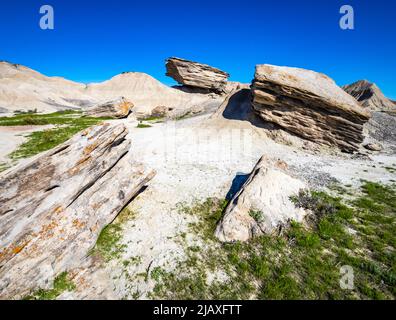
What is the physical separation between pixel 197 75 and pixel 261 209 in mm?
64522

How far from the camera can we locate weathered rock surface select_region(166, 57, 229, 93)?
69.5 meters

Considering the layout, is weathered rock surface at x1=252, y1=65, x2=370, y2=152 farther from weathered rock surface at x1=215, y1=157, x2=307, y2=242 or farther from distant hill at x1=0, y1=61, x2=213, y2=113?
distant hill at x1=0, y1=61, x2=213, y2=113

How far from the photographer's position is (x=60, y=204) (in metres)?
10.9

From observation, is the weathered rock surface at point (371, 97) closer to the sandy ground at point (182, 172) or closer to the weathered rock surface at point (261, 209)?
the sandy ground at point (182, 172)

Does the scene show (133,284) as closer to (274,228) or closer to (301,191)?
(274,228)

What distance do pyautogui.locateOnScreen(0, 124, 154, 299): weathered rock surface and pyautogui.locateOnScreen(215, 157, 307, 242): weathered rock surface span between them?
5.59m

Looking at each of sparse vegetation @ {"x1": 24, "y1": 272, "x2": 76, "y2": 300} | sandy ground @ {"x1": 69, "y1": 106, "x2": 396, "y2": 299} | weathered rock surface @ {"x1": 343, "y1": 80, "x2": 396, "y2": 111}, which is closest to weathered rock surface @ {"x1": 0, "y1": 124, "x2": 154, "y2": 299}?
sparse vegetation @ {"x1": 24, "y1": 272, "x2": 76, "y2": 300}

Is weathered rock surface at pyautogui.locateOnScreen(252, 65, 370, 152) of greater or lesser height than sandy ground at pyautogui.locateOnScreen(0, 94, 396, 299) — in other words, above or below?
above

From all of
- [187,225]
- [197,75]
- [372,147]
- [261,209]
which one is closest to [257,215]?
[261,209]

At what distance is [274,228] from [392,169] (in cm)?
1726

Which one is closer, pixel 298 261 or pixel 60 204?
pixel 298 261

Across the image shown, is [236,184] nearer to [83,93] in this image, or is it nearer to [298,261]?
[298,261]

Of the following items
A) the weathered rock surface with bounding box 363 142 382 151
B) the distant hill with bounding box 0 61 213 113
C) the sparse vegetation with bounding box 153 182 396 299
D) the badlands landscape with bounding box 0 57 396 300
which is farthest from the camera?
the distant hill with bounding box 0 61 213 113

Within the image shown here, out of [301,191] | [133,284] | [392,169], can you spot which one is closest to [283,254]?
[301,191]
